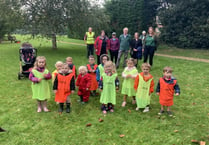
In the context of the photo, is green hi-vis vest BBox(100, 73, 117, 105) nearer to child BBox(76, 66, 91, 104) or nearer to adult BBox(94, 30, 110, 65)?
child BBox(76, 66, 91, 104)

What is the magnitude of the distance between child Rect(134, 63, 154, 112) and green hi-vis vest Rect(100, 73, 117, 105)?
0.61 meters

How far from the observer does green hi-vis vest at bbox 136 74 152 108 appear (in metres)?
5.08

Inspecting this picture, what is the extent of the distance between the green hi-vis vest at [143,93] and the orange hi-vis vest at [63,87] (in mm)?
Answer: 1775

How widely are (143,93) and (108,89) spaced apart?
A: 91 centimetres

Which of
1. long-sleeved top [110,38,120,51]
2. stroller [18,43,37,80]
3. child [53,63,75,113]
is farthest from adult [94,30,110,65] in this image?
child [53,63,75,113]

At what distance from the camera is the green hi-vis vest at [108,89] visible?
200 inches

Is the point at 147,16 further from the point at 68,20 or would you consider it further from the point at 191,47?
the point at 68,20

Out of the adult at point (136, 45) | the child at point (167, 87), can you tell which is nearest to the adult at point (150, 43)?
the adult at point (136, 45)

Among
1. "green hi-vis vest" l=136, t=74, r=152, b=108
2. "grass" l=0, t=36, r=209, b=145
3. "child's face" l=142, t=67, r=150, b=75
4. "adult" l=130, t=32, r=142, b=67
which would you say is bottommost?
"grass" l=0, t=36, r=209, b=145

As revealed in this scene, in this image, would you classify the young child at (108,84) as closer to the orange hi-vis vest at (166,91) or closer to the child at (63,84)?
the child at (63,84)

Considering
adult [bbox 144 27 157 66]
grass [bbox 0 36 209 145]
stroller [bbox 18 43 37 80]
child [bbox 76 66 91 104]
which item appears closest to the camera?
grass [bbox 0 36 209 145]

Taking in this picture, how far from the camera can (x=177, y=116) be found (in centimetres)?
498

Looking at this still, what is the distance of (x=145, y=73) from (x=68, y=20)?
1165cm

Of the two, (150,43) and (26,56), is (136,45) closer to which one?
(150,43)
